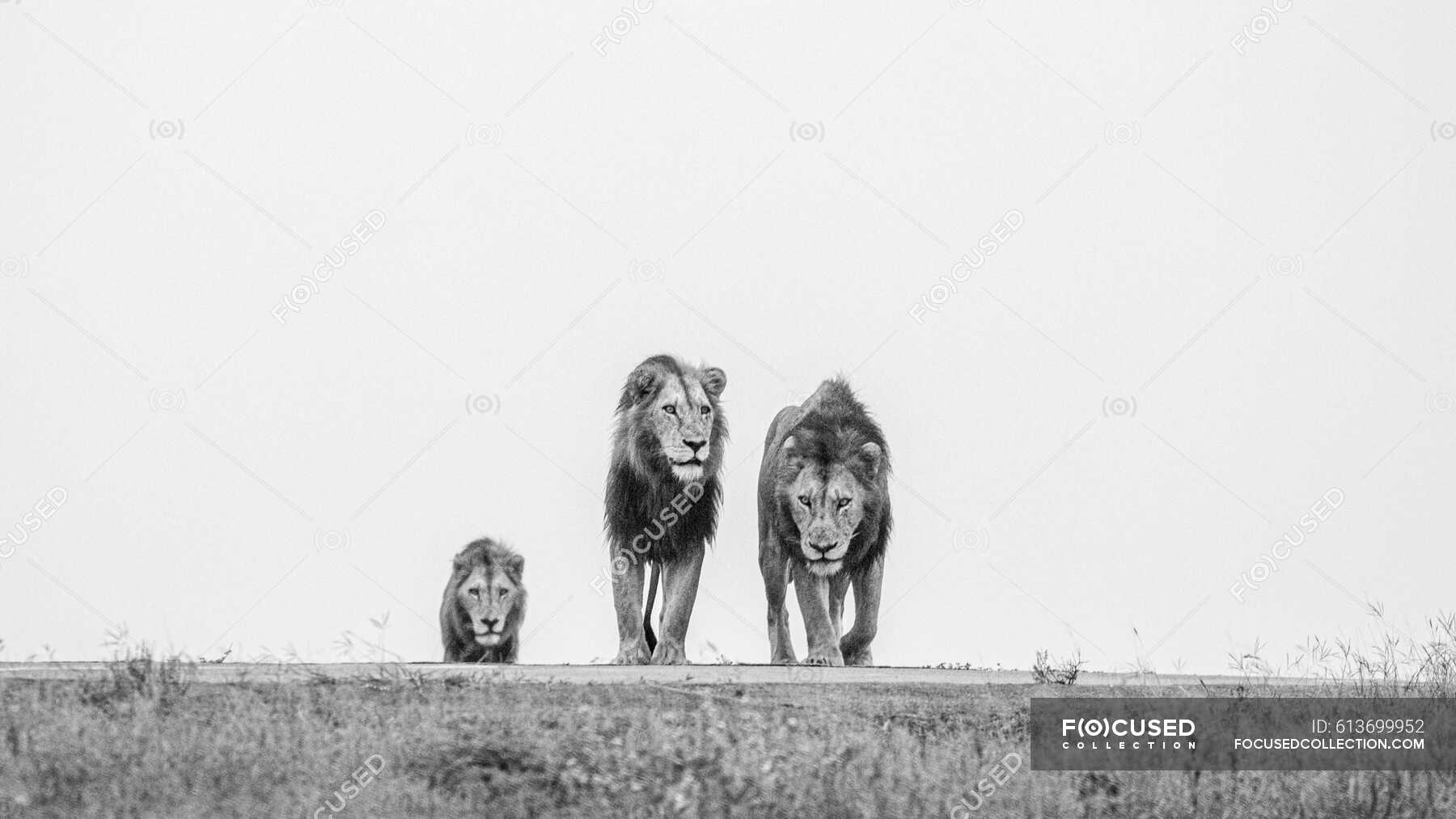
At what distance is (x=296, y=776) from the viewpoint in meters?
9.56

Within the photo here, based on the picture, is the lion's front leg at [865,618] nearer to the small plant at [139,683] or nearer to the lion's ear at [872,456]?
the lion's ear at [872,456]

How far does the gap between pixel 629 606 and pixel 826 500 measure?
192 cm

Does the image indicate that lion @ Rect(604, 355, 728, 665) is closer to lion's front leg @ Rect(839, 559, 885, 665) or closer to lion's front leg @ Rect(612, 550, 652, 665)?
lion's front leg @ Rect(612, 550, 652, 665)

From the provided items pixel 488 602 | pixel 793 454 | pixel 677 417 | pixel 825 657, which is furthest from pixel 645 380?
pixel 825 657

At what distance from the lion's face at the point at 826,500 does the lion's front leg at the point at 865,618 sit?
0.67 meters

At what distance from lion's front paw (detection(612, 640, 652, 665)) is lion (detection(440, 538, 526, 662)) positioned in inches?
41.6

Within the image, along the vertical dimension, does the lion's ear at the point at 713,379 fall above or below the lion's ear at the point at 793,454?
above

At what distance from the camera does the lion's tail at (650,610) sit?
17.0m

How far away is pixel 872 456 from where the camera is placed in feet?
55.5

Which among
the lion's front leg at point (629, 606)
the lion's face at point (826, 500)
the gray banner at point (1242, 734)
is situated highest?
the lion's face at point (826, 500)

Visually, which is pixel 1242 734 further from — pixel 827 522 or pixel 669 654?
pixel 669 654

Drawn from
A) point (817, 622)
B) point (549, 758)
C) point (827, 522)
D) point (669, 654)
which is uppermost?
point (827, 522)

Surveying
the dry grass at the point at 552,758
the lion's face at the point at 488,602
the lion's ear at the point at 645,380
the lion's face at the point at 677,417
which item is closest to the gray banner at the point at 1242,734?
the dry grass at the point at 552,758

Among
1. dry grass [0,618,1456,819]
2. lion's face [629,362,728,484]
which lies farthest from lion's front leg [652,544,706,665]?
dry grass [0,618,1456,819]
